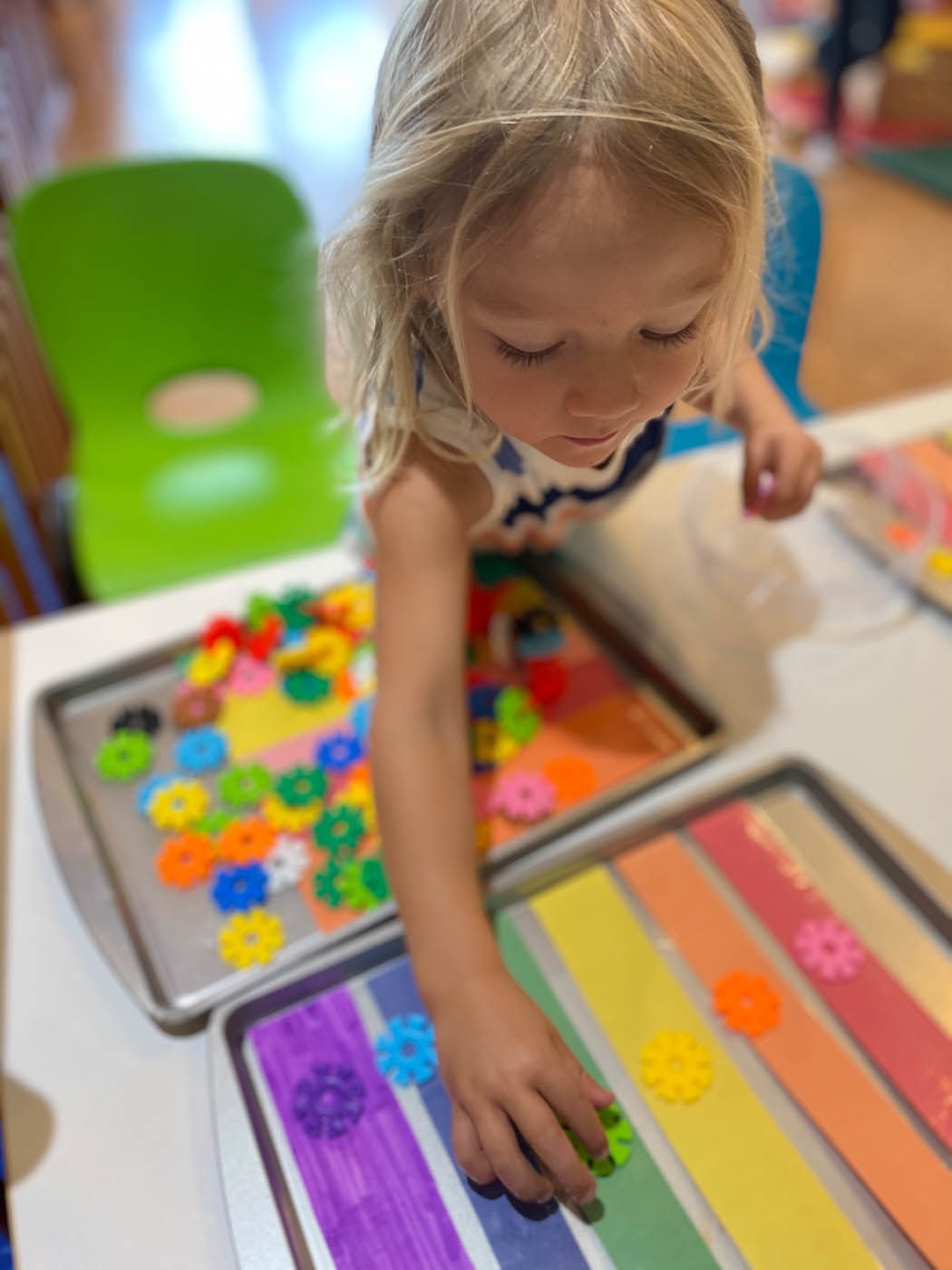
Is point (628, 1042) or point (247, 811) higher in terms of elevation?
point (247, 811)

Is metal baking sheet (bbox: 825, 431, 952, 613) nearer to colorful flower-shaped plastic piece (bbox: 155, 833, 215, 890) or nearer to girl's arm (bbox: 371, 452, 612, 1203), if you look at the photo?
girl's arm (bbox: 371, 452, 612, 1203)

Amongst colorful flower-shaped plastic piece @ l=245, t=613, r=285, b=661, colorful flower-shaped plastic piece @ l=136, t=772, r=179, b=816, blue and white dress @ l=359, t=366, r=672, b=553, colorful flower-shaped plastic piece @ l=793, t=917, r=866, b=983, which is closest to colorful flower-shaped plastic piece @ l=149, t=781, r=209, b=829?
colorful flower-shaped plastic piece @ l=136, t=772, r=179, b=816

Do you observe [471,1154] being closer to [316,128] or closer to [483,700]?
[483,700]

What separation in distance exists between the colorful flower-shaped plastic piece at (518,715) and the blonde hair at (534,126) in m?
0.27

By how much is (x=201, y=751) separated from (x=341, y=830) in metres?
0.11

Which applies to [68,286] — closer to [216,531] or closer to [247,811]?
[216,531]

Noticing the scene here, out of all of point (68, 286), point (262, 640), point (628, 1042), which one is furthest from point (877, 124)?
point (628, 1042)

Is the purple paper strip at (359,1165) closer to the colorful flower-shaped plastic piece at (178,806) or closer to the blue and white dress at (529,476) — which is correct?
the colorful flower-shaped plastic piece at (178,806)

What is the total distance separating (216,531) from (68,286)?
0.29 m

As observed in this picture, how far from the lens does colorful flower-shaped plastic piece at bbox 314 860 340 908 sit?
0.49m

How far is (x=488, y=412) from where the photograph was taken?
367mm

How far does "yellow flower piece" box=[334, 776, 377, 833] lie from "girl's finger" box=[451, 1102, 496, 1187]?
18cm

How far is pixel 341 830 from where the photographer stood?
519 millimetres

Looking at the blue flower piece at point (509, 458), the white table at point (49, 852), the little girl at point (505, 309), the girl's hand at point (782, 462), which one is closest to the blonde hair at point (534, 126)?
the little girl at point (505, 309)
